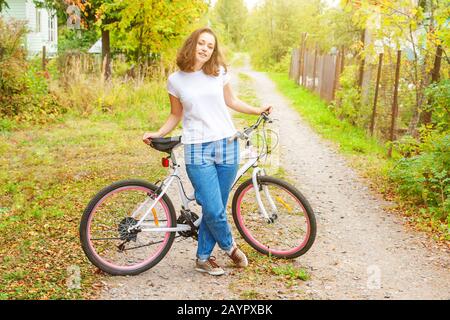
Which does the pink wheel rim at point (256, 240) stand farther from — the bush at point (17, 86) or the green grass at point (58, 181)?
the bush at point (17, 86)

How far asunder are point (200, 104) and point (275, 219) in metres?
1.27

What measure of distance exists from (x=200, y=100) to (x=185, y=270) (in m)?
1.47

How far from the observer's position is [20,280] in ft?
14.0

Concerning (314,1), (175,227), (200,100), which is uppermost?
(314,1)

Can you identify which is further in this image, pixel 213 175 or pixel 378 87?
pixel 378 87

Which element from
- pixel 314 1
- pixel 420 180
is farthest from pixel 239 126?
pixel 314 1

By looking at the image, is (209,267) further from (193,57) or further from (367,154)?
(367,154)

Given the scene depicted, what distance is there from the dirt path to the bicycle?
0.22m

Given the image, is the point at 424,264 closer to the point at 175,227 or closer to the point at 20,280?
the point at 175,227

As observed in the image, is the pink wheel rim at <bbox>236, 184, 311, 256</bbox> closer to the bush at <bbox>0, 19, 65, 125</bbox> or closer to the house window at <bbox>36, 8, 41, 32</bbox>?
the bush at <bbox>0, 19, 65, 125</bbox>

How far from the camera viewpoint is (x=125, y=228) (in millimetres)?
4406

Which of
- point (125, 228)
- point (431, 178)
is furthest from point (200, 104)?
point (431, 178)
